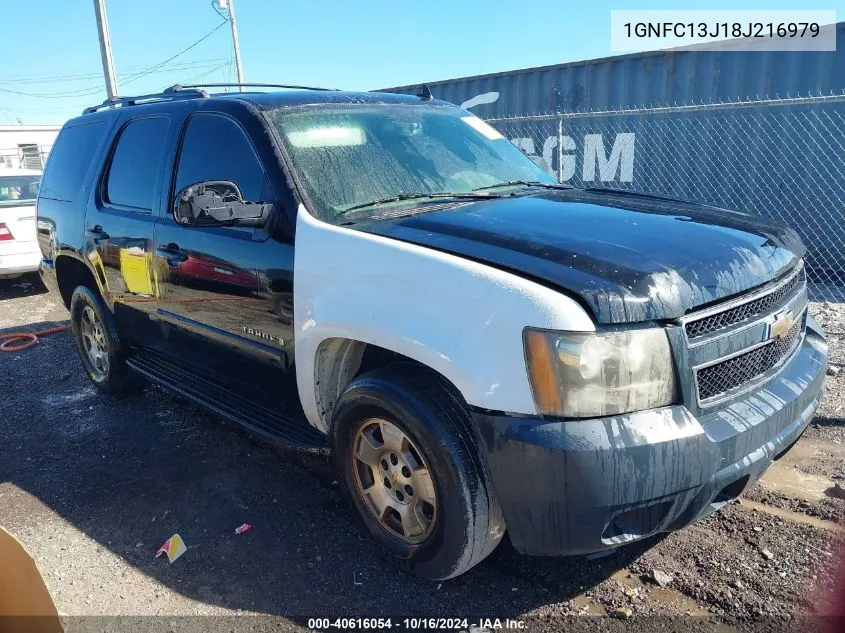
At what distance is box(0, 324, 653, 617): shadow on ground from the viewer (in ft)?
8.65

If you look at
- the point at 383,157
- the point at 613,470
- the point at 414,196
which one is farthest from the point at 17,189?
the point at 613,470

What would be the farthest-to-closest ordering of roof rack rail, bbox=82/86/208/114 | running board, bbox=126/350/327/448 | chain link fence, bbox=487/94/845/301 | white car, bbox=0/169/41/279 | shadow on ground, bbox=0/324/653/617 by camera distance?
white car, bbox=0/169/41/279 < chain link fence, bbox=487/94/845/301 < roof rack rail, bbox=82/86/208/114 < running board, bbox=126/350/327/448 < shadow on ground, bbox=0/324/653/617

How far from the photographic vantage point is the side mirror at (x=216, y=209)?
9.25 ft

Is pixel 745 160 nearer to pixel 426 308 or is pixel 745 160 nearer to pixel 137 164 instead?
pixel 137 164

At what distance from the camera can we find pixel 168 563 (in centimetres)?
291

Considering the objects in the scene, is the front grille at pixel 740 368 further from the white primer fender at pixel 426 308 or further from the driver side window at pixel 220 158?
the driver side window at pixel 220 158

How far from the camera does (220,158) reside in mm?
3369

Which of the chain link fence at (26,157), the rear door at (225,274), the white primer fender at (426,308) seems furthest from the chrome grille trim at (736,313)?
the chain link fence at (26,157)

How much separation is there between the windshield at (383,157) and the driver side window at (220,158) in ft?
0.68

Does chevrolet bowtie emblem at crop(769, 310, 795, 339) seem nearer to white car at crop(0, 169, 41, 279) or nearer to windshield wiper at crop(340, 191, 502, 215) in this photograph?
windshield wiper at crop(340, 191, 502, 215)

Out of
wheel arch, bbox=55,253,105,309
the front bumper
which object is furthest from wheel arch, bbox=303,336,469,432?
wheel arch, bbox=55,253,105,309

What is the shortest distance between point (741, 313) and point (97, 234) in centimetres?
396

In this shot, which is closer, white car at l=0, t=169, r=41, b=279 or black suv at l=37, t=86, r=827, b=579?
black suv at l=37, t=86, r=827, b=579

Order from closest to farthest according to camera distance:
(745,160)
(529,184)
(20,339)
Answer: (529,184), (20,339), (745,160)
